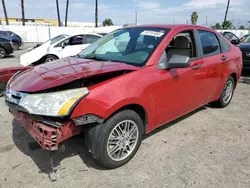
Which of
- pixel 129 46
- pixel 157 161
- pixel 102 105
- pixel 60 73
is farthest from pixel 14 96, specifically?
pixel 157 161

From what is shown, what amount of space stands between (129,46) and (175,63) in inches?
30.4

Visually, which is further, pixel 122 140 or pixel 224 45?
pixel 224 45

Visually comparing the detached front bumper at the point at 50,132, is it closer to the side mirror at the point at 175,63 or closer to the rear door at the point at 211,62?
the side mirror at the point at 175,63

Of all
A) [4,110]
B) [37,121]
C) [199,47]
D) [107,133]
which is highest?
[199,47]

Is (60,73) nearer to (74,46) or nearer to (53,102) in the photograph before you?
(53,102)

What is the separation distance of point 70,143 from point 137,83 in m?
1.39

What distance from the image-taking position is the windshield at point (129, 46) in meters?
3.26

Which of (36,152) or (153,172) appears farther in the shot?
(36,152)

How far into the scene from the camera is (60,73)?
273cm

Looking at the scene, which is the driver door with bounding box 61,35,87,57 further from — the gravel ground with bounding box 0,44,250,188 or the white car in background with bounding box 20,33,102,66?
the gravel ground with bounding box 0,44,250,188

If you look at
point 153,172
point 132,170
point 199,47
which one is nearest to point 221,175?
point 153,172

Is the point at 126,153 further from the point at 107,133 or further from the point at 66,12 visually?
the point at 66,12

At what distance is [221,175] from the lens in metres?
2.79

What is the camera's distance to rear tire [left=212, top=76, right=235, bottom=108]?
4.86m
